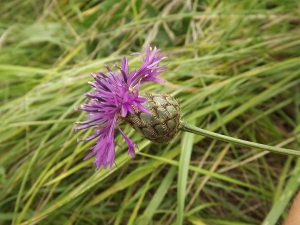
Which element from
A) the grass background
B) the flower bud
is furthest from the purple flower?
the grass background

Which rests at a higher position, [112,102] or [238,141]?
[112,102]

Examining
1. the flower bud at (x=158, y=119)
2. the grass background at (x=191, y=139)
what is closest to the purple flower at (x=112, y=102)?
the flower bud at (x=158, y=119)

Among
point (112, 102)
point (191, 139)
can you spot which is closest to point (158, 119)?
point (112, 102)

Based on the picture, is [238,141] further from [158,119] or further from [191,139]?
[191,139]

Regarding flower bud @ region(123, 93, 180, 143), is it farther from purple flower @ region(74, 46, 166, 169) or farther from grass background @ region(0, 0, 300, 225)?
grass background @ region(0, 0, 300, 225)

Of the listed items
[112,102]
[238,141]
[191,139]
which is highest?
[112,102]

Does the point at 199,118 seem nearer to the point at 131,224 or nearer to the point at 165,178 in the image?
the point at 165,178

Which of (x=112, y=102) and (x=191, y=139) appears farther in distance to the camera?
(x=191, y=139)
